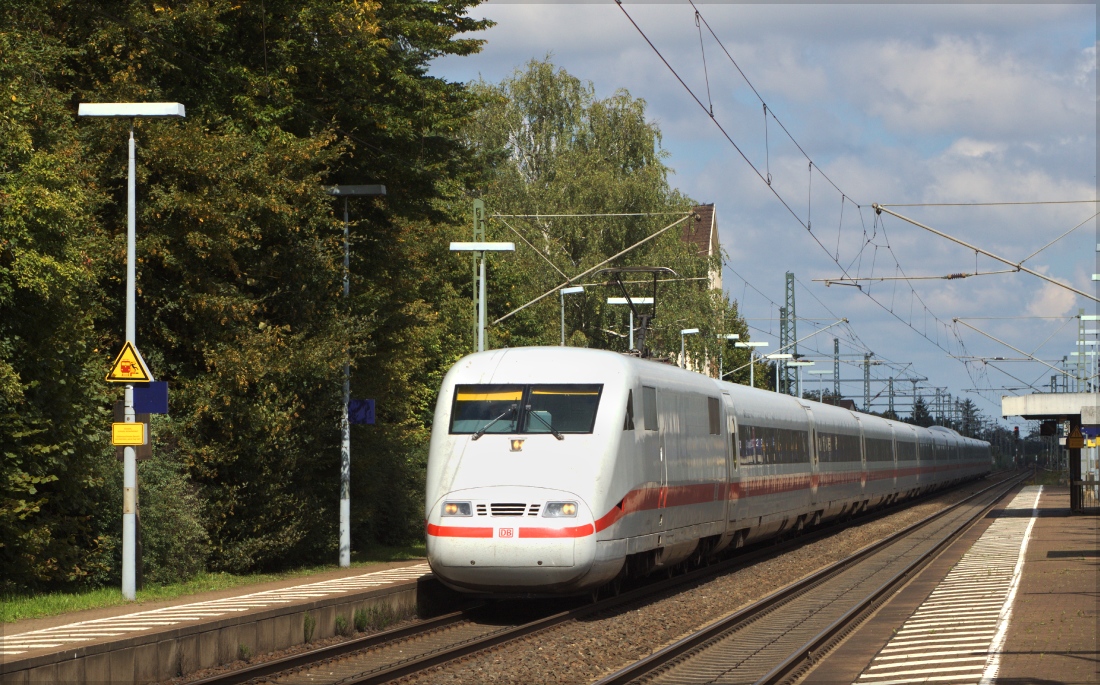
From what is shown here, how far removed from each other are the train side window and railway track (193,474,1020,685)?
249 centimetres

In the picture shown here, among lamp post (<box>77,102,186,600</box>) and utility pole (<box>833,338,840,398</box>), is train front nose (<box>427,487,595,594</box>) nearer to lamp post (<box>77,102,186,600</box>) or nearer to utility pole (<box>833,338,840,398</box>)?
lamp post (<box>77,102,186,600</box>)

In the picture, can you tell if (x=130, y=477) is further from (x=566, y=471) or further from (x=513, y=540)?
(x=566, y=471)

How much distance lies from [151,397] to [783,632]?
9.59 metres

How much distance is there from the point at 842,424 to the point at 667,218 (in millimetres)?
17316

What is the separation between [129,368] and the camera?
Answer: 58.3 feet

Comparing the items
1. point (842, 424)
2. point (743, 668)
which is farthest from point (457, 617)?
point (842, 424)

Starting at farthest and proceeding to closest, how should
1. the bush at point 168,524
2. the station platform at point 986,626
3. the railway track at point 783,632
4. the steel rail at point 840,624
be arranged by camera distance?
the bush at point 168,524
the railway track at point 783,632
the steel rail at point 840,624
the station platform at point 986,626

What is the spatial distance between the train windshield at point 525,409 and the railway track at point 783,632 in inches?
124

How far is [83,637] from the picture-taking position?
1294 cm

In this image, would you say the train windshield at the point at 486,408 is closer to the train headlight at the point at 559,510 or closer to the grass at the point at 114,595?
the train headlight at the point at 559,510

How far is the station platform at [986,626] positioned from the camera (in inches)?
492

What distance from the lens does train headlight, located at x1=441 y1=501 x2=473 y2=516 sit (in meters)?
16.4

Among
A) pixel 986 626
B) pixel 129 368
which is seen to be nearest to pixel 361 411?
pixel 129 368

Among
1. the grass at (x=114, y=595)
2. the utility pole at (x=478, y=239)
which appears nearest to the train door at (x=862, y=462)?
the utility pole at (x=478, y=239)
